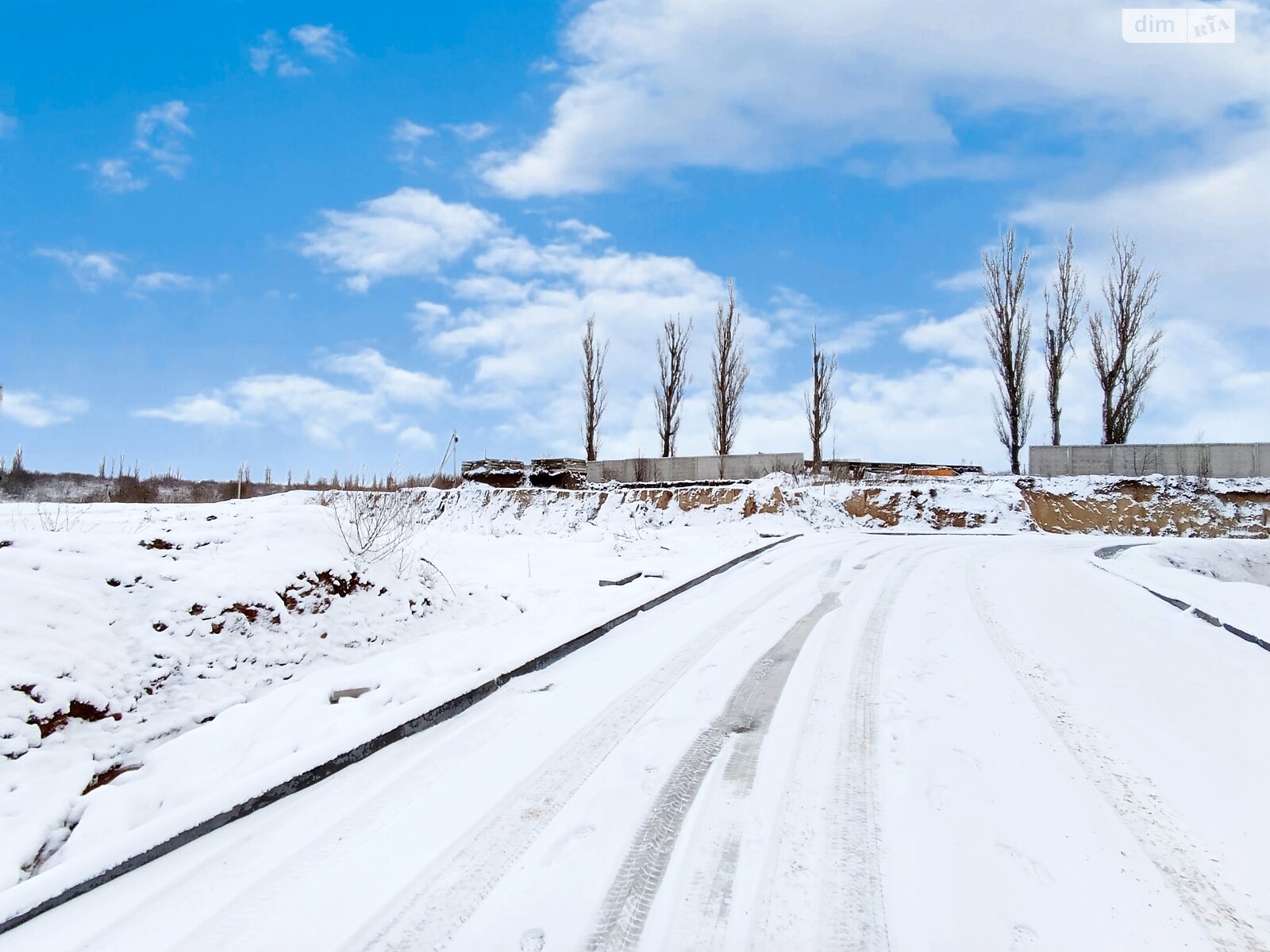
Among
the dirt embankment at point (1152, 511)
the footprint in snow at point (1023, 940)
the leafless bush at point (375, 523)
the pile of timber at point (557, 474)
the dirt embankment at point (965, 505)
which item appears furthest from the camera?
the pile of timber at point (557, 474)

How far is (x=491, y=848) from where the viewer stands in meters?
2.41

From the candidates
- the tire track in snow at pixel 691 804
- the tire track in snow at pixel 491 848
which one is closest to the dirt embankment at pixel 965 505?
the tire track in snow at pixel 691 804

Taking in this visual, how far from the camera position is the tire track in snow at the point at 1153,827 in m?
2.04

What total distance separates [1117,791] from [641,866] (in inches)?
87.6

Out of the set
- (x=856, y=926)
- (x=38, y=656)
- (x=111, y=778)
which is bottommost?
(x=111, y=778)

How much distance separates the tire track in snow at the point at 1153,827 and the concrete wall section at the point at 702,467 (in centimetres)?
2458

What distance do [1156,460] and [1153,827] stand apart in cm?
2692

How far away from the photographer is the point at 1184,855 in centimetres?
243

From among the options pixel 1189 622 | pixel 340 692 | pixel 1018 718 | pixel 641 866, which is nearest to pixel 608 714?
pixel 641 866

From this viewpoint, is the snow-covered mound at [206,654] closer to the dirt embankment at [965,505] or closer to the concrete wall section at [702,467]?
the dirt embankment at [965,505]

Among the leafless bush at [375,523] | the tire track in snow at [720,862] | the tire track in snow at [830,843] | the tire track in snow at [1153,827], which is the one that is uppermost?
the leafless bush at [375,523]

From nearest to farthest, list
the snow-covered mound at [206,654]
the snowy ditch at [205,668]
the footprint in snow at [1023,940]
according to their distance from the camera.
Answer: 1. the footprint in snow at [1023,940]
2. the snowy ditch at [205,668]
3. the snow-covered mound at [206,654]

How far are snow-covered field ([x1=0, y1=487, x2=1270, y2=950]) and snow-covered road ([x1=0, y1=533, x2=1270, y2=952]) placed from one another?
→ 1cm

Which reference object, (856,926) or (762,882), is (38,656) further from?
(856,926)
